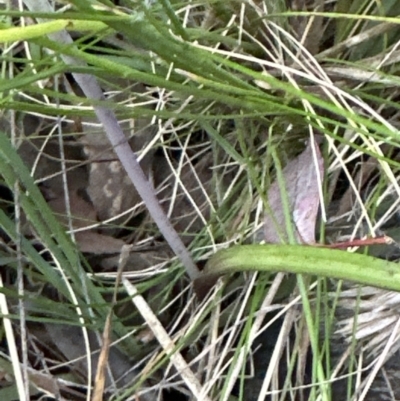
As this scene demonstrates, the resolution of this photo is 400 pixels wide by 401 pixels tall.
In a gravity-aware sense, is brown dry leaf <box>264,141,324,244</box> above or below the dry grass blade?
above

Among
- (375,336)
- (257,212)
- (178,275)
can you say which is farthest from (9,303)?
(375,336)

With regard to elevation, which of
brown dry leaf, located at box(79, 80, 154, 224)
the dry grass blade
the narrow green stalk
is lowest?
the dry grass blade

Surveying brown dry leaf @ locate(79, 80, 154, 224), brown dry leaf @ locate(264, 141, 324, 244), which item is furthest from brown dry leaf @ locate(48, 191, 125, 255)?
brown dry leaf @ locate(264, 141, 324, 244)

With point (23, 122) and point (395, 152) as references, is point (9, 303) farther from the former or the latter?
point (395, 152)

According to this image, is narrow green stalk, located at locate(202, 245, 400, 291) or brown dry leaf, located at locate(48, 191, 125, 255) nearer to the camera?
narrow green stalk, located at locate(202, 245, 400, 291)

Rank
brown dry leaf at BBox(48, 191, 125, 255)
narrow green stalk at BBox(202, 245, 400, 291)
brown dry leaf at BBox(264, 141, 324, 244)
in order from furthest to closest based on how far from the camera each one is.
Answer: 1. brown dry leaf at BBox(48, 191, 125, 255)
2. brown dry leaf at BBox(264, 141, 324, 244)
3. narrow green stalk at BBox(202, 245, 400, 291)

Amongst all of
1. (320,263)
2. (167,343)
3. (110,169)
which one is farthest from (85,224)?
(320,263)

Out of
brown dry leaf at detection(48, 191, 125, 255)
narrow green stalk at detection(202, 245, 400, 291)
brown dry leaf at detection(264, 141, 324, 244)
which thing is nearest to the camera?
narrow green stalk at detection(202, 245, 400, 291)

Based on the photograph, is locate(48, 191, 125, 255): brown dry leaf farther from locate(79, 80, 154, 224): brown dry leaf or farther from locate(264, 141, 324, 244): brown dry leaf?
locate(264, 141, 324, 244): brown dry leaf

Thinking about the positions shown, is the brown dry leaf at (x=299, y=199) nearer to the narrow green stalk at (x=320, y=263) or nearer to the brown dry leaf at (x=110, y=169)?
the narrow green stalk at (x=320, y=263)
